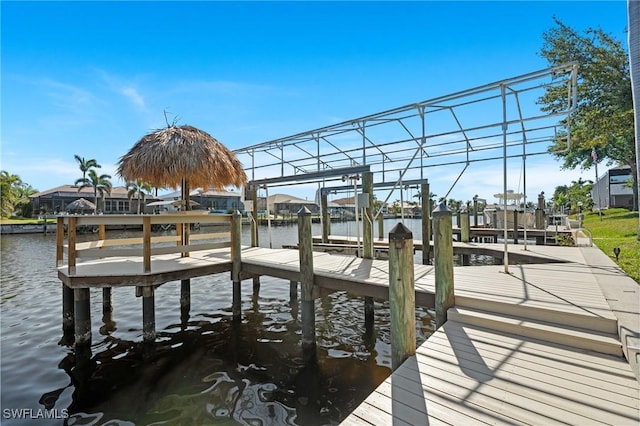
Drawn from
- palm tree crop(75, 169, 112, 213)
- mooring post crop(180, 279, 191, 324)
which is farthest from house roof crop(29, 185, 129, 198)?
mooring post crop(180, 279, 191, 324)

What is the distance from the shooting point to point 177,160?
7613 mm

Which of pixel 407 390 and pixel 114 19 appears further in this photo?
pixel 114 19

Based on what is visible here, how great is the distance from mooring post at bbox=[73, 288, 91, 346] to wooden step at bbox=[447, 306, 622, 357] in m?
6.22

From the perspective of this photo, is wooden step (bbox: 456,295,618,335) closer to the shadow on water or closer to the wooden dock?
the wooden dock

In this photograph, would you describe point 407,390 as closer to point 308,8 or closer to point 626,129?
point 308,8

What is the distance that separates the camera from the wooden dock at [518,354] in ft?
7.25

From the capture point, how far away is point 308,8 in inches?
366

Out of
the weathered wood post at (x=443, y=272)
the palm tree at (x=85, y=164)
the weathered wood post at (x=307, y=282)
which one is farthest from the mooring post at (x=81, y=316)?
the palm tree at (x=85, y=164)

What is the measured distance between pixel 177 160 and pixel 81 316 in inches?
152

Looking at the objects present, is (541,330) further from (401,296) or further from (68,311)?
(68,311)

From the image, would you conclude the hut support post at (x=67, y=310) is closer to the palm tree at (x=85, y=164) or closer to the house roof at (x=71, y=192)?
the palm tree at (x=85, y=164)

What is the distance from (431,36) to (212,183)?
25.5 feet

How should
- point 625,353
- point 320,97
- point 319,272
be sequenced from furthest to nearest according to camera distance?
point 320,97
point 319,272
point 625,353

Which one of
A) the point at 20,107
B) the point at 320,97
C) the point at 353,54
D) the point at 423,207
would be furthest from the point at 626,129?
the point at 20,107
